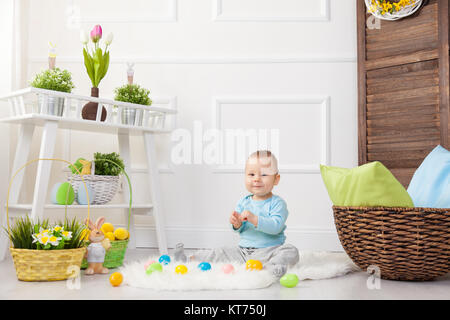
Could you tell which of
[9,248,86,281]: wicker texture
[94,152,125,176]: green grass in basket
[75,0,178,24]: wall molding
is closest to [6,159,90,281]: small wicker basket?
[9,248,86,281]: wicker texture

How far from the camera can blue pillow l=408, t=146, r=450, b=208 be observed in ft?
5.10

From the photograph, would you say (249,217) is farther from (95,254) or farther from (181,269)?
(95,254)

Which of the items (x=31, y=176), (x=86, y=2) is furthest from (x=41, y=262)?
(x=86, y=2)

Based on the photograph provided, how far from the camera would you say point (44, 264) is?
1.46 m

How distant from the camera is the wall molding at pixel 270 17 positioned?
247 cm

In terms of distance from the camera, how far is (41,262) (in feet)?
4.80

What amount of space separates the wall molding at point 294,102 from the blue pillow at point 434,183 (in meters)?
0.76

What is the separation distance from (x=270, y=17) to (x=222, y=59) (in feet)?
1.07

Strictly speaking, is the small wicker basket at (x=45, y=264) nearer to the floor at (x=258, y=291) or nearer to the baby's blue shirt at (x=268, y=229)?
the floor at (x=258, y=291)

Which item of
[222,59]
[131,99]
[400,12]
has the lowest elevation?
[131,99]

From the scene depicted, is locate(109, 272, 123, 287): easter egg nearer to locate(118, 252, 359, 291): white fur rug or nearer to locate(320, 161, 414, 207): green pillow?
locate(118, 252, 359, 291): white fur rug

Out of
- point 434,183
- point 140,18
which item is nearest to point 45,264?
point 434,183

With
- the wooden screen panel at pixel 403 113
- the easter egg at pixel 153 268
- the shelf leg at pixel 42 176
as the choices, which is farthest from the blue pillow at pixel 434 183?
the shelf leg at pixel 42 176

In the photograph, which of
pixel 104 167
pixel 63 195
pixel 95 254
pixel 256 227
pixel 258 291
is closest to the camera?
pixel 258 291
